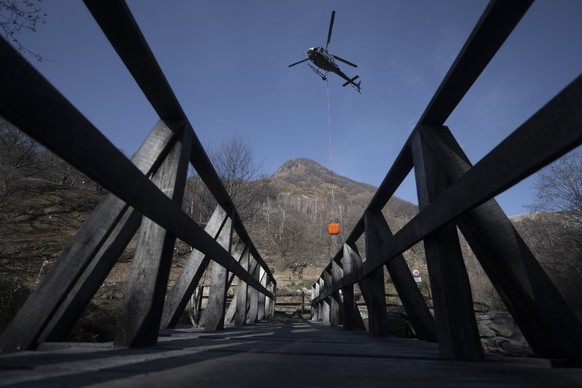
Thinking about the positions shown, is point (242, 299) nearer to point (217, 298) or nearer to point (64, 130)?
point (217, 298)

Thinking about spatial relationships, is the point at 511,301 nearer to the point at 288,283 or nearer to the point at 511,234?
the point at 511,234

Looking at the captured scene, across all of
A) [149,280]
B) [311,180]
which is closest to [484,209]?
[149,280]

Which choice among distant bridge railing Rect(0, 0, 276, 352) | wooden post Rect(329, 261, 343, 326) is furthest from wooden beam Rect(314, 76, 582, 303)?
wooden post Rect(329, 261, 343, 326)

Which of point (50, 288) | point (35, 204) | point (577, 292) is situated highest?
point (35, 204)

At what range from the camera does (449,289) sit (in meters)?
1.70

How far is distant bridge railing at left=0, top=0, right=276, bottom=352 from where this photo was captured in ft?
2.98

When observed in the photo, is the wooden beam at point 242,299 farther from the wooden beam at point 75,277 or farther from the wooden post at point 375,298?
the wooden beam at point 75,277

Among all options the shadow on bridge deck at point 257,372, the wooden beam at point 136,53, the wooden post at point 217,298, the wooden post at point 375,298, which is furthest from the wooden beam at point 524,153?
the wooden post at point 217,298

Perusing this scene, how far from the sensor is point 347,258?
520 cm

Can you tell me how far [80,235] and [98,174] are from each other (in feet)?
2.62

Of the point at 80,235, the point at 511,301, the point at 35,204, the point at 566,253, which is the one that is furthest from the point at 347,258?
the point at 566,253

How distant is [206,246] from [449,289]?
189 cm

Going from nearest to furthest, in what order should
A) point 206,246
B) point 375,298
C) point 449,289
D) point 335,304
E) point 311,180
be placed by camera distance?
point 449,289 → point 206,246 → point 375,298 → point 335,304 → point 311,180

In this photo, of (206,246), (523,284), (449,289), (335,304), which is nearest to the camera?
(523,284)
